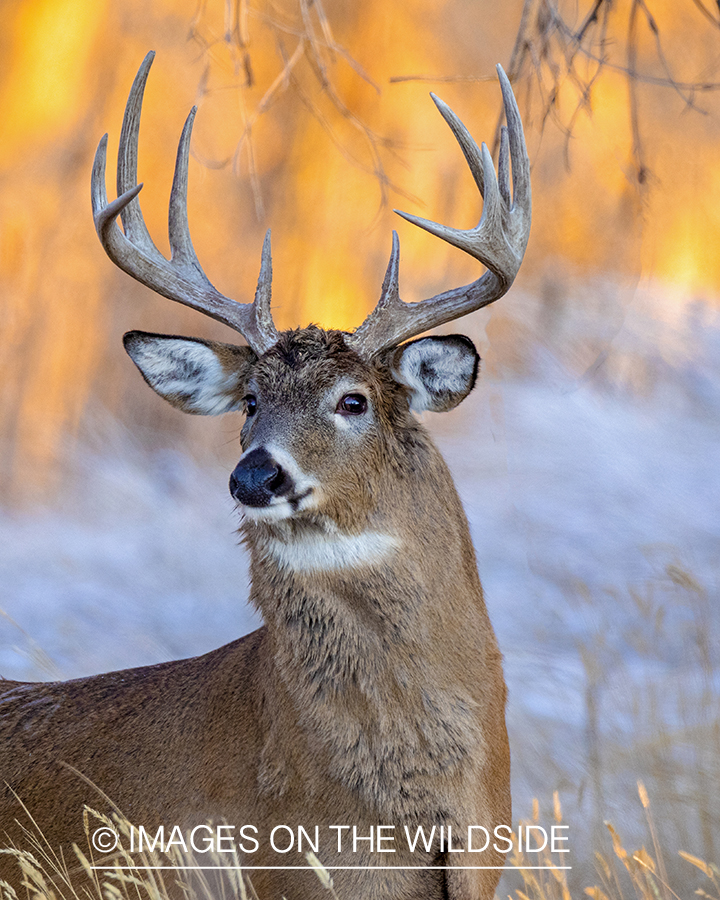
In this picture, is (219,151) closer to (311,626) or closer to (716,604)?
(716,604)

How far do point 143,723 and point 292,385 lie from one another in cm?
142

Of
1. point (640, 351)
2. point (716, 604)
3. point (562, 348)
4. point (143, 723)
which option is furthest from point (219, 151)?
point (143, 723)

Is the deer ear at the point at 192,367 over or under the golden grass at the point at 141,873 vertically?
over

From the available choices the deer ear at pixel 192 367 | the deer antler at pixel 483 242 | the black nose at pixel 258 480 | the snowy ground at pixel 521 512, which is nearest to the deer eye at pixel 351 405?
the deer antler at pixel 483 242

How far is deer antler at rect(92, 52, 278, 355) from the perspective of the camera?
13.7 ft

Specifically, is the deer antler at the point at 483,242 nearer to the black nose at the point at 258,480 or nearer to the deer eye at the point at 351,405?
the deer eye at the point at 351,405

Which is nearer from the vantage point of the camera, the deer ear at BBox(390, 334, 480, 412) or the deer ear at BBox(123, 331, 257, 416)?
the deer ear at BBox(390, 334, 480, 412)

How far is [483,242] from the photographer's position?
12.8 ft

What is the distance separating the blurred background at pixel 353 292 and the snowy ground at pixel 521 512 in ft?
0.07

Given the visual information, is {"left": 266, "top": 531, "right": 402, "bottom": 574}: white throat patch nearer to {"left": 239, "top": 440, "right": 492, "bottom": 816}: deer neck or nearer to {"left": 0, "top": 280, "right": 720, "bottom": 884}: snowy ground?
{"left": 239, "top": 440, "right": 492, "bottom": 816}: deer neck

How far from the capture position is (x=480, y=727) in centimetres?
366

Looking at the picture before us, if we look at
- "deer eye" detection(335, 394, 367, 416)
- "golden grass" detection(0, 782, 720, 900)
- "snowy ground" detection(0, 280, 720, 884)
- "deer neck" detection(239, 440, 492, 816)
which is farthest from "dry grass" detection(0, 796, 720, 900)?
"snowy ground" detection(0, 280, 720, 884)

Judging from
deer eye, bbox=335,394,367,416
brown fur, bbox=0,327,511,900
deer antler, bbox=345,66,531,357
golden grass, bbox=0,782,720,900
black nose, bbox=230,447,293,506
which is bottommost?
golden grass, bbox=0,782,720,900

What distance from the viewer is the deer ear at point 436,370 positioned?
4035 millimetres
